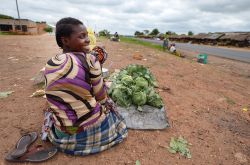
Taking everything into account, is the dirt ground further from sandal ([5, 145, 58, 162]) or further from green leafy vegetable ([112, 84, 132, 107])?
green leafy vegetable ([112, 84, 132, 107])

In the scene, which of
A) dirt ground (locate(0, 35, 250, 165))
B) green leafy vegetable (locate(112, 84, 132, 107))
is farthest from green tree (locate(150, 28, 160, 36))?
green leafy vegetable (locate(112, 84, 132, 107))

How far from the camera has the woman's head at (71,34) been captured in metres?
1.96

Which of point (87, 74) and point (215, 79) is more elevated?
point (87, 74)

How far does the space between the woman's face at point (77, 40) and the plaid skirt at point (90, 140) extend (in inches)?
31.3

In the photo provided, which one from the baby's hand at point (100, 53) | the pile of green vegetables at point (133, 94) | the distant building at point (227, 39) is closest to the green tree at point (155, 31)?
the distant building at point (227, 39)

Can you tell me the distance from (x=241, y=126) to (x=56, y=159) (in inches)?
109

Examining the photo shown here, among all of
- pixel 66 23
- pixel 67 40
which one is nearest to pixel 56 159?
pixel 67 40

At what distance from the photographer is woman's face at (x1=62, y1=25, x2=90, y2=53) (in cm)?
198

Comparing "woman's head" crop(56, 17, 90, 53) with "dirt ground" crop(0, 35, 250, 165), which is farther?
"dirt ground" crop(0, 35, 250, 165)

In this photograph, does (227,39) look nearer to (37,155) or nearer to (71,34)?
(71,34)

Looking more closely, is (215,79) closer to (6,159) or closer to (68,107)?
(68,107)

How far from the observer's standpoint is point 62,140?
2234mm

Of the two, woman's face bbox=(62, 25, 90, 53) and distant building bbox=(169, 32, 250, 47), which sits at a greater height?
woman's face bbox=(62, 25, 90, 53)

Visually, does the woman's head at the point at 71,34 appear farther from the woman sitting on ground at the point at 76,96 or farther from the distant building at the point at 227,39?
the distant building at the point at 227,39
